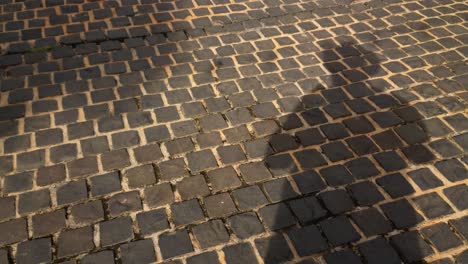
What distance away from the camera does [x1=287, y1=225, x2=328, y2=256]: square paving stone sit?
2.74 meters

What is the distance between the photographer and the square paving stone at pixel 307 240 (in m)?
2.74

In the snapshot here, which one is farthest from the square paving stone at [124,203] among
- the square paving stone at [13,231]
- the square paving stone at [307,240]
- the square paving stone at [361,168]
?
the square paving stone at [361,168]

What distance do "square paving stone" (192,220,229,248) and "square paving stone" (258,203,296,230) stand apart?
33 centimetres

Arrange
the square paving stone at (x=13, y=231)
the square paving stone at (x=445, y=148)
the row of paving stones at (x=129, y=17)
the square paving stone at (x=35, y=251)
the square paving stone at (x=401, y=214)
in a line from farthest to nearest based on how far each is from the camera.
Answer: the row of paving stones at (x=129, y=17) < the square paving stone at (x=445, y=148) < the square paving stone at (x=401, y=214) < the square paving stone at (x=13, y=231) < the square paving stone at (x=35, y=251)

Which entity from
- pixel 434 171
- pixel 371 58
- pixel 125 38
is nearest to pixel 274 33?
pixel 371 58

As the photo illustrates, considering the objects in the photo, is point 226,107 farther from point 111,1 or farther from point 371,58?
point 111,1

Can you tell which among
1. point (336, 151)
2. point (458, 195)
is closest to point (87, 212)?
point (336, 151)

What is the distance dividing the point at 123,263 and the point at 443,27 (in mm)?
5085

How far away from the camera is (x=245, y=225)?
9.45 ft

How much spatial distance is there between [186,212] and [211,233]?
11.0 inches

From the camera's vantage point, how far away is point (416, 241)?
9.23 feet

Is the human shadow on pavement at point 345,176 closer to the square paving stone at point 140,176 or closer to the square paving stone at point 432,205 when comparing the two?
the square paving stone at point 432,205

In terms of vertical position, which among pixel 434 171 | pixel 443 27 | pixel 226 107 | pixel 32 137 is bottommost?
pixel 32 137

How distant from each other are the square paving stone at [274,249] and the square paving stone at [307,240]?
8 cm
